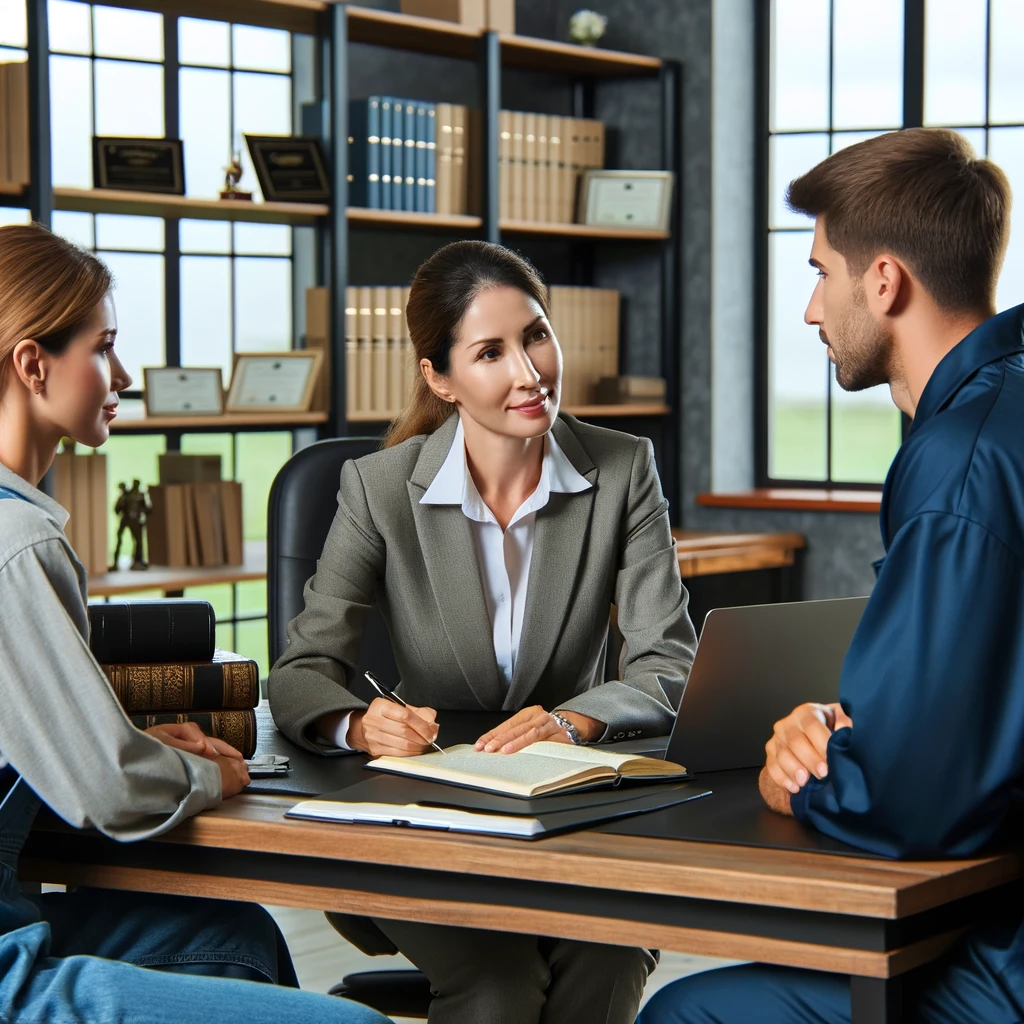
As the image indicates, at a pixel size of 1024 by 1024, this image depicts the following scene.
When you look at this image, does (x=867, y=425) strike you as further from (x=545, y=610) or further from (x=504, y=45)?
(x=545, y=610)

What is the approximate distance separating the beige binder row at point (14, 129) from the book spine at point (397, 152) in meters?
1.18

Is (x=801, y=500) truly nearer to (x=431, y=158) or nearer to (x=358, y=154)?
(x=431, y=158)

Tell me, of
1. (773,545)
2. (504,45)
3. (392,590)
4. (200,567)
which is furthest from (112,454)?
(392,590)

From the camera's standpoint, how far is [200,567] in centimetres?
405

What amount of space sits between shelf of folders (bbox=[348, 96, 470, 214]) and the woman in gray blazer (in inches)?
85.5

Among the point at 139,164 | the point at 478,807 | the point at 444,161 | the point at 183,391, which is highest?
the point at 444,161

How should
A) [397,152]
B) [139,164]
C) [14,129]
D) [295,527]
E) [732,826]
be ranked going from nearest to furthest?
[732,826], [295,527], [14,129], [139,164], [397,152]

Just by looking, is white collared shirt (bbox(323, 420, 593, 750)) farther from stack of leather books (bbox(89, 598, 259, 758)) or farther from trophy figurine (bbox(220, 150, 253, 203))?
trophy figurine (bbox(220, 150, 253, 203))

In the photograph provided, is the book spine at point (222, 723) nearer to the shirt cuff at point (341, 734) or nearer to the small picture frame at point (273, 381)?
the shirt cuff at point (341, 734)

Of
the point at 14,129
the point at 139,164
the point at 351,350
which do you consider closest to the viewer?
the point at 14,129

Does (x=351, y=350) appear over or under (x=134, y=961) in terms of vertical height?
over

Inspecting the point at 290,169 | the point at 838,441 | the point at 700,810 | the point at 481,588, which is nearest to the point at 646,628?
the point at 481,588

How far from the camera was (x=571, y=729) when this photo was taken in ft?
6.19

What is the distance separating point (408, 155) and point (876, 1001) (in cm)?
363
